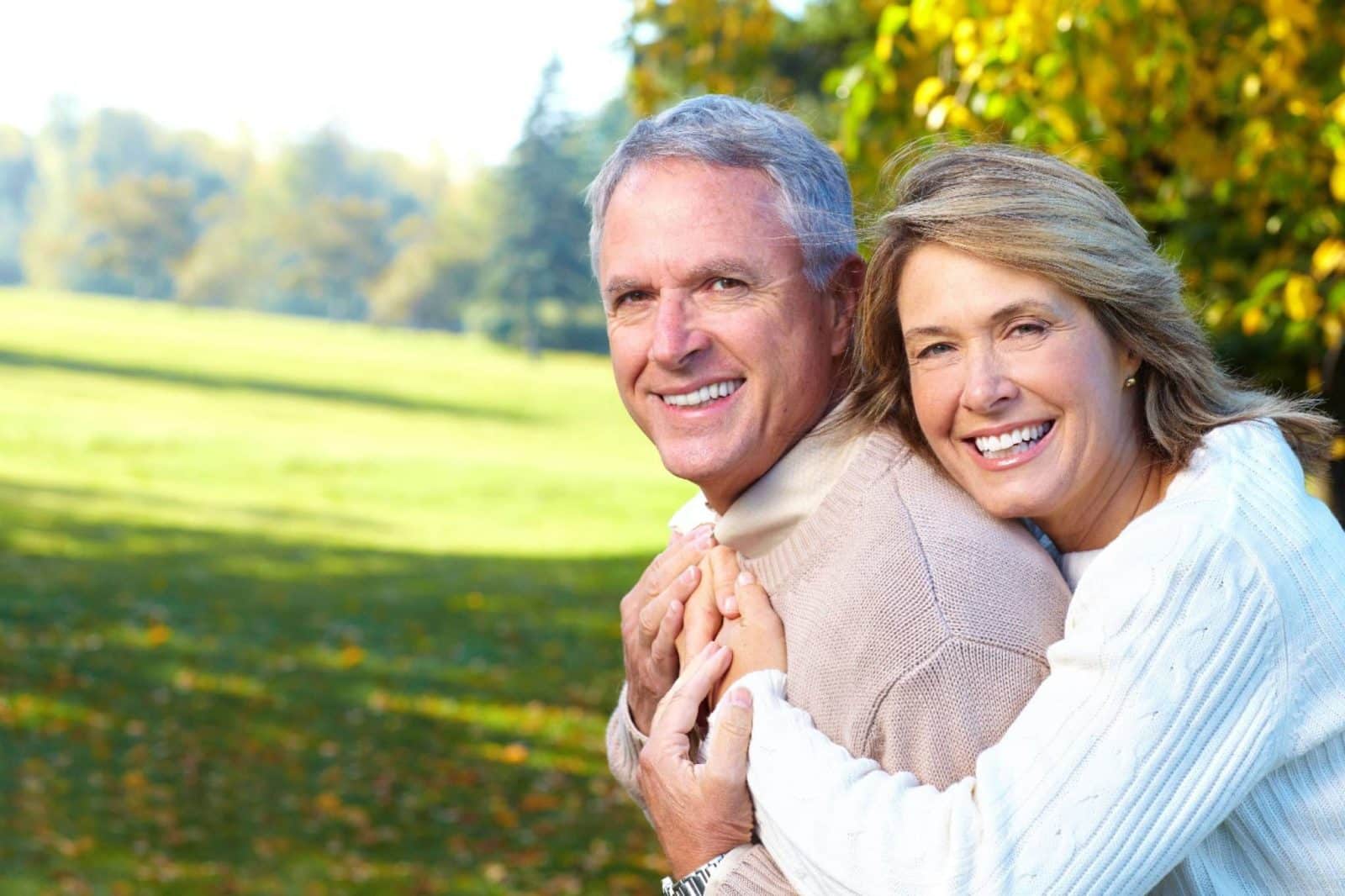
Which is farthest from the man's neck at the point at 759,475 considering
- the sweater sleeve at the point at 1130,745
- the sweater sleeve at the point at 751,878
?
the sweater sleeve at the point at 1130,745

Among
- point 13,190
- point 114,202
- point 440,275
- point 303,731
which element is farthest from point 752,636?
point 13,190

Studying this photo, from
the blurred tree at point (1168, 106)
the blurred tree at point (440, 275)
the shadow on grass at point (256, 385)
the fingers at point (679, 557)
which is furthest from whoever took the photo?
the blurred tree at point (440, 275)

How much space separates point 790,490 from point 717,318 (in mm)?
309

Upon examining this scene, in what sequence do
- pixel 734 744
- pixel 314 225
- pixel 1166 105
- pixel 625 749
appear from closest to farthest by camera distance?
pixel 734 744
pixel 625 749
pixel 1166 105
pixel 314 225

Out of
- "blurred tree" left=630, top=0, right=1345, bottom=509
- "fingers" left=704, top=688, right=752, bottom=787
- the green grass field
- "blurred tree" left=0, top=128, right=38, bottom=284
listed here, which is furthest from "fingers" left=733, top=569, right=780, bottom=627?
"blurred tree" left=0, top=128, right=38, bottom=284

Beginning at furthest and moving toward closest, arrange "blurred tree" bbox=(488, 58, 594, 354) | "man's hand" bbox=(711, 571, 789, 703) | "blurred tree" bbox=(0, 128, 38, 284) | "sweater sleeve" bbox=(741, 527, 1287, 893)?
"blurred tree" bbox=(0, 128, 38, 284) < "blurred tree" bbox=(488, 58, 594, 354) < "man's hand" bbox=(711, 571, 789, 703) < "sweater sleeve" bbox=(741, 527, 1287, 893)

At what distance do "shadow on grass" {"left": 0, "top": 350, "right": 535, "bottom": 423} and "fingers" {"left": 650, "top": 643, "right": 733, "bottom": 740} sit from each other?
1528 inches

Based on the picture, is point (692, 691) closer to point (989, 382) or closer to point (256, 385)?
point (989, 382)

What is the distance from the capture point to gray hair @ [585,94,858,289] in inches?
99.4

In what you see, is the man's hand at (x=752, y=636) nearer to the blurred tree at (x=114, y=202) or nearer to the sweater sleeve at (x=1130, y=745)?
the sweater sleeve at (x=1130, y=745)

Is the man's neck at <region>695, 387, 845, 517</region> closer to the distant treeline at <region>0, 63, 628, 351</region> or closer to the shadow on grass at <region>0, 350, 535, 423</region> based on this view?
the shadow on grass at <region>0, 350, 535, 423</region>

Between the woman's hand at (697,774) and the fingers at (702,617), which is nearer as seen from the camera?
the woman's hand at (697,774)

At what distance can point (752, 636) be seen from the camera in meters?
2.45

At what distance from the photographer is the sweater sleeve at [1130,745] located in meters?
1.96
